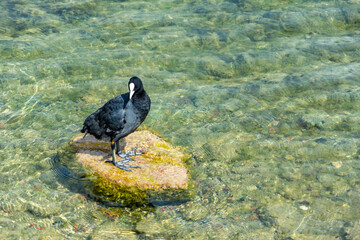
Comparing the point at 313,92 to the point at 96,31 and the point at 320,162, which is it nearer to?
the point at 320,162

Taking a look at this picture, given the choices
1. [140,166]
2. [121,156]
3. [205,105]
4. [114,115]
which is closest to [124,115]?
[114,115]

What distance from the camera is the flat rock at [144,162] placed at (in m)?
6.09

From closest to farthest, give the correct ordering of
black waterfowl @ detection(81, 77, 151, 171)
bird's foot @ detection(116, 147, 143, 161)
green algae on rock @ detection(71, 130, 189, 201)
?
green algae on rock @ detection(71, 130, 189, 201)
black waterfowl @ detection(81, 77, 151, 171)
bird's foot @ detection(116, 147, 143, 161)

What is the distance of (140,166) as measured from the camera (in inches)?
253

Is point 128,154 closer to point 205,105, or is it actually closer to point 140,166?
point 140,166

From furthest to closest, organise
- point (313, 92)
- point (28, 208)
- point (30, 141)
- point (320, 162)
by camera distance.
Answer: point (313, 92) → point (30, 141) → point (320, 162) → point (28, 208)

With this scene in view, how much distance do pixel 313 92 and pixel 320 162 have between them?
2.64 meters

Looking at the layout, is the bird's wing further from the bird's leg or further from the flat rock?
the flat rock

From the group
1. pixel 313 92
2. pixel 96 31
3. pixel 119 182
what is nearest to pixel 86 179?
pixel 119 182

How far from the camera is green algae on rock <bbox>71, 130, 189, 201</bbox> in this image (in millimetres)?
6051

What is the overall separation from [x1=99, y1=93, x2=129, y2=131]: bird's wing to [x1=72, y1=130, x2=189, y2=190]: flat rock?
2.03ft

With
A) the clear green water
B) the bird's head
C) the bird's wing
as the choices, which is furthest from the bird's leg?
the bird's head

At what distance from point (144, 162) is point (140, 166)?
0.50 feet

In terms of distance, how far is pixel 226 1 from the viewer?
13828 mm
